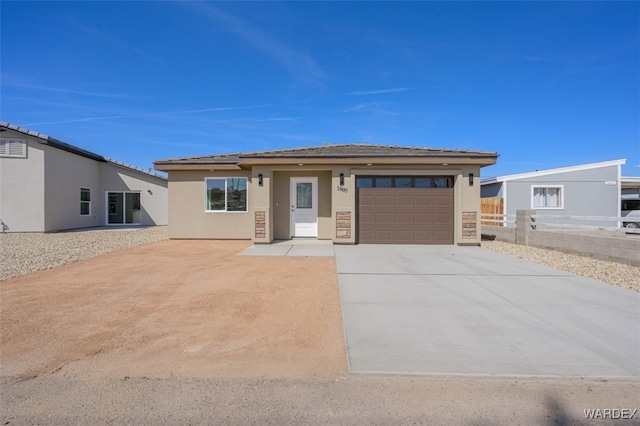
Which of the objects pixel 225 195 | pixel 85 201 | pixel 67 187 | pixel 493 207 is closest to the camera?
pixel 225 195

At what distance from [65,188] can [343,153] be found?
14.7 meters

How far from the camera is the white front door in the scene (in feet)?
40.6

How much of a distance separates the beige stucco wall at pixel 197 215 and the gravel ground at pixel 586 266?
957cm

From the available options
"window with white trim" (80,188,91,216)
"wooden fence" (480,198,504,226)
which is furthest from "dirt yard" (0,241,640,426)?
"wooden fence" (480,198,504,226)

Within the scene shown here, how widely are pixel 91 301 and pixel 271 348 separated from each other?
345cm

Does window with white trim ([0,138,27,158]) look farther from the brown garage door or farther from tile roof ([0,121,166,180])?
the brown garage door

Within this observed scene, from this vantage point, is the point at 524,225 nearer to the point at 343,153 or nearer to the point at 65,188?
the point at 343,153

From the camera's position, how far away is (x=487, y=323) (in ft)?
13.6

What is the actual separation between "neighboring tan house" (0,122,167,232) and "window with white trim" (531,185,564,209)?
22191 mm

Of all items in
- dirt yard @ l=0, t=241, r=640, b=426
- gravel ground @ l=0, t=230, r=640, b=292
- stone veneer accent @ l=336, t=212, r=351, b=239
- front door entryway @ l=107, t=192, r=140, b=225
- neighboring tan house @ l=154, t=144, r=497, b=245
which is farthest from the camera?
front door entryway @ l=107, t=192, r=140, b=225

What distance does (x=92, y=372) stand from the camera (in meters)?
3.02

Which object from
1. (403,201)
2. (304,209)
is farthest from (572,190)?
(304,209)

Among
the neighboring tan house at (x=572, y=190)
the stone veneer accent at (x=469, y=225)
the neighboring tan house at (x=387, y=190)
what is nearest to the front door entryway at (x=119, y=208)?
the neighboring tan house at (x=387, y=190)

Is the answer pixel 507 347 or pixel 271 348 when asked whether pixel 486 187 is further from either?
pixel 271 348
